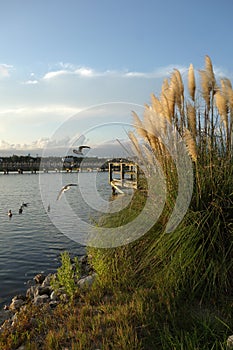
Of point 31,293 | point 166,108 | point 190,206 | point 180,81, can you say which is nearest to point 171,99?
point 166,108

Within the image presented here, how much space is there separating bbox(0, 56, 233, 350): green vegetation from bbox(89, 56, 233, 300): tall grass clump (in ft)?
0.04

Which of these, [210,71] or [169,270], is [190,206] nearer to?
[169,270]

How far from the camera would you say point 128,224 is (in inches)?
197

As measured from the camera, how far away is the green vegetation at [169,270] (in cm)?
322

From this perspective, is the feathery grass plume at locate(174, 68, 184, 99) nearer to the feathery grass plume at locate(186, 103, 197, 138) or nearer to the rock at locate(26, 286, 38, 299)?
the feathery grass plume at locate(186, 103, 197, 138)

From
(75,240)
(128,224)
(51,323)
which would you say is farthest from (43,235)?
(51,323)

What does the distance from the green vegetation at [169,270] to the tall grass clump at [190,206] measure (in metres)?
0.01

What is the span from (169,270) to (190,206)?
0.86 meters

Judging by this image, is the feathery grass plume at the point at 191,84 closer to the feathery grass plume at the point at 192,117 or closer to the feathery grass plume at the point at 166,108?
the feathery grass plume at the point at 192,117

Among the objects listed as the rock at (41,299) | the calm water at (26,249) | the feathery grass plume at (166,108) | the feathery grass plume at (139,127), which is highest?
the feathery grass plume at (166,108)

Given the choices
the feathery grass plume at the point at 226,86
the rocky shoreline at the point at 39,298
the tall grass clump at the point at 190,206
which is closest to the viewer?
the tall grass clump at the point at 190,206

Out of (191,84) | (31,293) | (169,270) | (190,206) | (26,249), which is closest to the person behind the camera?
(169,270)

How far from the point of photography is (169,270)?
3.96m

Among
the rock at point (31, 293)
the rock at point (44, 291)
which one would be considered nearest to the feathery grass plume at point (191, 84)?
the rock at point (44, 291)
